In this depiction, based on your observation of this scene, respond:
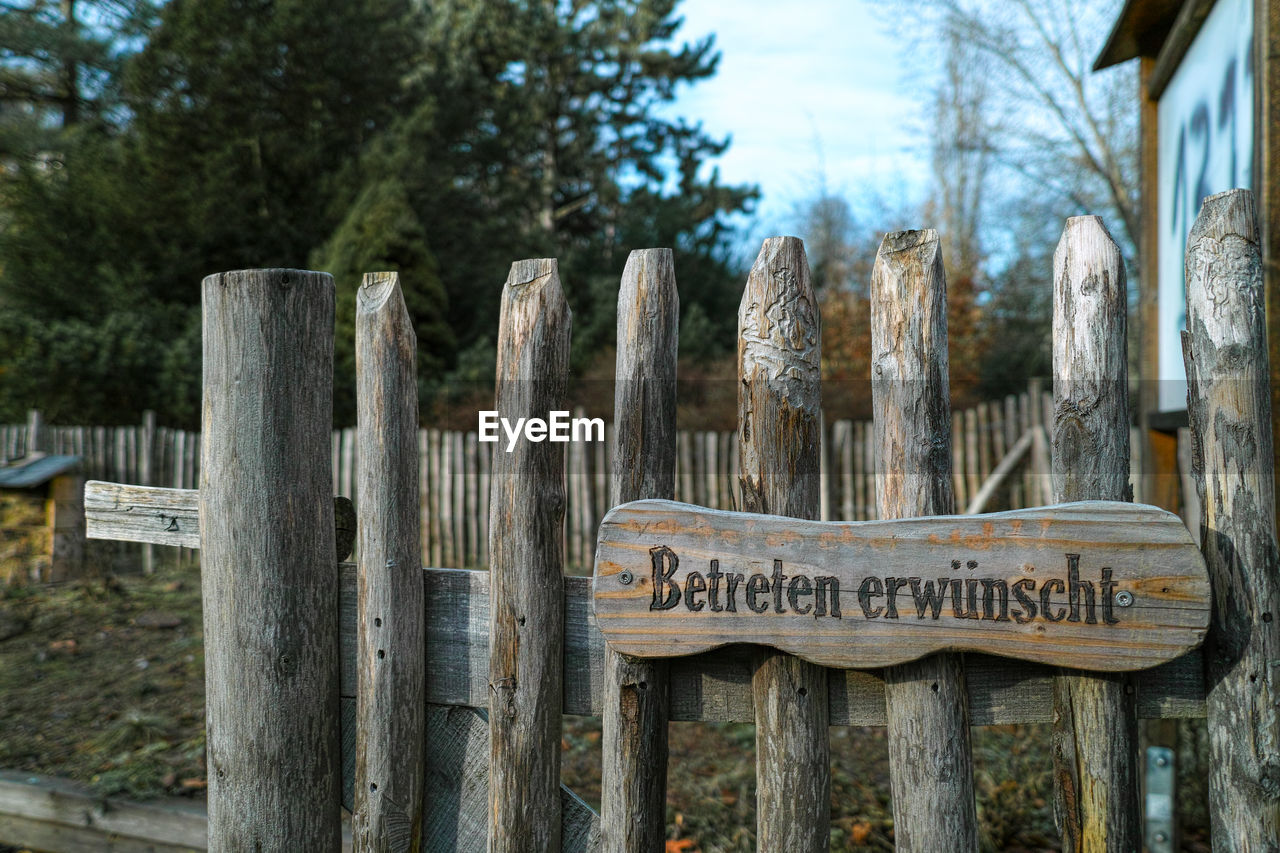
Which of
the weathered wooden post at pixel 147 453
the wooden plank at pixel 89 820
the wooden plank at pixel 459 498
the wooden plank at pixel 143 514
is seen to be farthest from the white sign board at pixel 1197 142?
the weathered wooden post at pixel 147 453

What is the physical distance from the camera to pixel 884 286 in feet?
5.38

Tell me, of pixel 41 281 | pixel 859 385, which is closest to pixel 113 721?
pixel 859 385

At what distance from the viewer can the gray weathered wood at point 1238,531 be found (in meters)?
1.52

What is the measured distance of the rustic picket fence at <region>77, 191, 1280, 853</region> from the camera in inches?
61.2

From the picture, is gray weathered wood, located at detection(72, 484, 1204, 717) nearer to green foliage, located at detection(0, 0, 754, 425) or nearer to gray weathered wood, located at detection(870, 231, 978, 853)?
gray weathered wood, located at detection(870, 231, 978, 853)

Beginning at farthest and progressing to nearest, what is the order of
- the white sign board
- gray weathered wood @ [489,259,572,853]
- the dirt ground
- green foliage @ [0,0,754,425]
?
green foliage @ [0,0,754,425]
the dirt ground
the white sign board
gray weathered wood @ [489,259,572,853]

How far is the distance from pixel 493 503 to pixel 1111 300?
4.00ft

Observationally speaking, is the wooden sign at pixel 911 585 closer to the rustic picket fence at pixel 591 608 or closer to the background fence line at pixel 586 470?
the rustic picket fence at pixel 591 608

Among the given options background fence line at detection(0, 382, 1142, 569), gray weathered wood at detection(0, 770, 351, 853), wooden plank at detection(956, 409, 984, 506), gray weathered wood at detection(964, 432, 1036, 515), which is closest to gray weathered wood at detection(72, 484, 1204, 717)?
gray weathered wood at detection(0, 770, 351, 853)

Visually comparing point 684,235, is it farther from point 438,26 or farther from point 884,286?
point 884,286

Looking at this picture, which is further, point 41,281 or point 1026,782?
point 41,281

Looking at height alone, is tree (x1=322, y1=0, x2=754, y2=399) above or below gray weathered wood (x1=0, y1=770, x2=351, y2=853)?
above

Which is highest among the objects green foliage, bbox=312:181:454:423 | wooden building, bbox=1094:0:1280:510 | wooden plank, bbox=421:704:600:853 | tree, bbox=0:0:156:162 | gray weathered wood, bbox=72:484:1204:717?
tree, bbox=0:0:156:162

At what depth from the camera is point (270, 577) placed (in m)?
1.87
